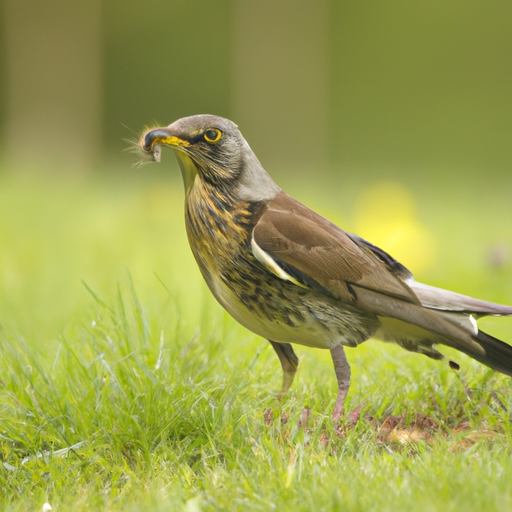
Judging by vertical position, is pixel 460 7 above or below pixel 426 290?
above

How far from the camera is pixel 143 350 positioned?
3.71m

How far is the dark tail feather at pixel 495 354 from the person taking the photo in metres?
3.29

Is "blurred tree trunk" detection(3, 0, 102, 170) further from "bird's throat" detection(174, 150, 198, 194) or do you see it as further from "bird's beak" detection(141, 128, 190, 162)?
"bird's beak" detection(141, 128, 190, 162)

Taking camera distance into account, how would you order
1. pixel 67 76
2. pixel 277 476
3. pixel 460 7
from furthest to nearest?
pixel 460 7 → pixel 67 76 → pixel 277 476

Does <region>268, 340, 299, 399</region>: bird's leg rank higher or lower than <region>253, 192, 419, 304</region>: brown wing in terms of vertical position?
lower

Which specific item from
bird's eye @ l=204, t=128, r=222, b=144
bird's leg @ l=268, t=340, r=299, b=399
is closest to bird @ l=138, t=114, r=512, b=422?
bird's eye @ l=204, t=128, r=222, b=144

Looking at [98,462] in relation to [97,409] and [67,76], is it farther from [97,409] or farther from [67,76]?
[67,76]

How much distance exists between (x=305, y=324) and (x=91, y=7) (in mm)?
17661

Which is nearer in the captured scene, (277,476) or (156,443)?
(277,476)

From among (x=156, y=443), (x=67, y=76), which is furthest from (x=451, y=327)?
(x=67, y=76)

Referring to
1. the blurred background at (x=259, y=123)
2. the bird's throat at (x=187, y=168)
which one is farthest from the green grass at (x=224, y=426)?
the blurred background at (x=259, y=123)

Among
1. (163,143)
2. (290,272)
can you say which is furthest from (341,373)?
(163,143)

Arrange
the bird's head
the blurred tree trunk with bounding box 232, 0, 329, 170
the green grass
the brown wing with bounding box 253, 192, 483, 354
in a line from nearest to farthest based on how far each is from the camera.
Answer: the green grass < the brown wing with bounding box 253, 192, 483, 354 < the bird's head < the blurred tree trunk with bounding box 232, 0, 329, 170

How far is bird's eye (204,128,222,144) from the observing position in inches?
129
